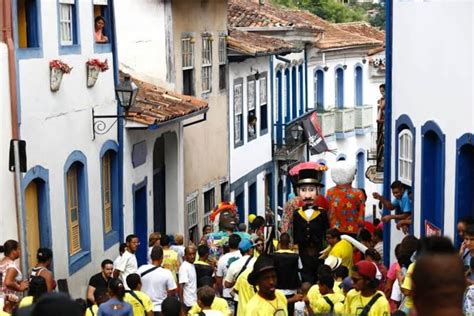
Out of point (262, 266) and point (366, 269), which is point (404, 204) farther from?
point (262, 266)

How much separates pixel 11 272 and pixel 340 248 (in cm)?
466

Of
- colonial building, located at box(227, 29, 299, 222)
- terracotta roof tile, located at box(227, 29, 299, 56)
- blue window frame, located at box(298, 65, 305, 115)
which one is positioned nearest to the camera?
terracotta roof tile, located at box(227, 29, 299, 56)

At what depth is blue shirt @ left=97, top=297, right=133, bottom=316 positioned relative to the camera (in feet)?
35.2

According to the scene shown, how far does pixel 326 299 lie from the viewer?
37.5 feet

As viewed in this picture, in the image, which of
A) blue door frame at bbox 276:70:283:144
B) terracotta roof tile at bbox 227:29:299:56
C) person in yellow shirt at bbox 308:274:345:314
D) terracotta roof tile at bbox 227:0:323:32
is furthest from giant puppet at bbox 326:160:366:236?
blue door frame at bbox 276:70:283:144

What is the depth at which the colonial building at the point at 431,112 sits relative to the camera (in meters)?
14.4

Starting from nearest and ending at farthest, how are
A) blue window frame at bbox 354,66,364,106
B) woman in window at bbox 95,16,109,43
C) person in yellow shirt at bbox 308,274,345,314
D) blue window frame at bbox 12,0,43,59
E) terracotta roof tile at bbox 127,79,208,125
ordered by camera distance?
person in yellow shirt at bbox 308,274,345,314
blue window frame at bbox 12,0,43,59
woman in window at bbox 95,16,109,43
terracotta roof tile at bbox 127,79,208,125
blue window frame at bbox 354,66,364,106

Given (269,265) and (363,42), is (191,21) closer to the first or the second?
(269,265)

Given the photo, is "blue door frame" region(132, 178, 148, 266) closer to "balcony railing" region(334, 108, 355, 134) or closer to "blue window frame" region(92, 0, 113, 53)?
"blue window frame" region(92, 0, 113, 53)

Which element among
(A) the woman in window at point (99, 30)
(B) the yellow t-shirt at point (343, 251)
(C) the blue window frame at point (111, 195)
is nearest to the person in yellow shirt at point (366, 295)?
(B) the yellow t-shirt at point (343, 251)

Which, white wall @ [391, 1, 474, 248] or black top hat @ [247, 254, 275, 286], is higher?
white wall @ [391, 1, 474, 248]

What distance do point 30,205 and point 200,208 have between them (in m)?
10.8

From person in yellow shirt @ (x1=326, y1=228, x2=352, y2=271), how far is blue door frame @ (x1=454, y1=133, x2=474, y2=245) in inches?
56.9

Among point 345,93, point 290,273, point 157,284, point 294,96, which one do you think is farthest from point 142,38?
point 345,93
